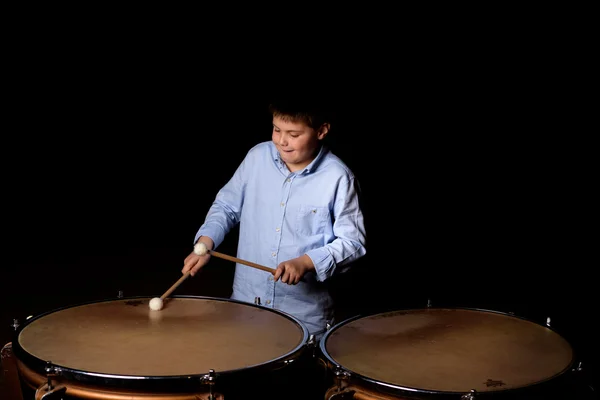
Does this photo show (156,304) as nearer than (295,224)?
Yes

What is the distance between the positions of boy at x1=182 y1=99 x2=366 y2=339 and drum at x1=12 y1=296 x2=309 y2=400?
0.20 meters

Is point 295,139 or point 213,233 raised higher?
point 295,139

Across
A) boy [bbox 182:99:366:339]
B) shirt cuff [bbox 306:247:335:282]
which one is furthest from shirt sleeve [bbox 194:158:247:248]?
shirt cuff [bbox 306:247:335:282]

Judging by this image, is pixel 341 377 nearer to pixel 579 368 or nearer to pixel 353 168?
pixel 579 368

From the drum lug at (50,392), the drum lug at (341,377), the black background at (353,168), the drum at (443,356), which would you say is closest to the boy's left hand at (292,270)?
the drum at (443,356)

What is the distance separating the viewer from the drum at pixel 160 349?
1.33 meters

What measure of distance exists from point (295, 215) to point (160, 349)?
609 millimetres

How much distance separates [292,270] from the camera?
1.76 m

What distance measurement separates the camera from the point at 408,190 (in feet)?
14.4

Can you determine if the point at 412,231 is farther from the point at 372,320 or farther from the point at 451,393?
the point at 451,393

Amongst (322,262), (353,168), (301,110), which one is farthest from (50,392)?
(353,168)

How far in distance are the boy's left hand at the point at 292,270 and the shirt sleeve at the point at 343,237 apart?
1.1 inches

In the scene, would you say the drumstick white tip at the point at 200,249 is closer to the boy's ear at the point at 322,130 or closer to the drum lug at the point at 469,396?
the boy's ear at the point at 322,130

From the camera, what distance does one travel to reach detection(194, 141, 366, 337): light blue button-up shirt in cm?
195
